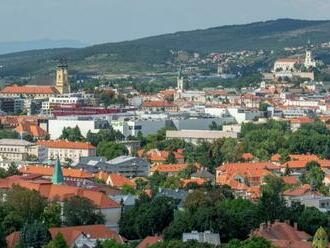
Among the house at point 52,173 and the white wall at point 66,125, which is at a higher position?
the house at point 52,173

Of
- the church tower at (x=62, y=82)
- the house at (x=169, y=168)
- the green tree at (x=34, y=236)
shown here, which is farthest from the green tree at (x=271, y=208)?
the church tower at (x=62, y=82)

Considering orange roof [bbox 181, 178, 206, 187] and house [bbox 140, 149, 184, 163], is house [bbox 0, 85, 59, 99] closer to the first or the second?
house [bbox 140, 149, 184, 163]

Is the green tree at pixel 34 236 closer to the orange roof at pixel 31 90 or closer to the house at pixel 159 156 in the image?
the house at pixel 159 156

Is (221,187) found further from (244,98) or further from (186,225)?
(244,98)

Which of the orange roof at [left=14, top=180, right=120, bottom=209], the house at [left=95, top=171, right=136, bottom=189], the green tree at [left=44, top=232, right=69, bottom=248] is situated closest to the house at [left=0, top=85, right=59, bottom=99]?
the house at [left=95, top=171, right=136, bottom=189]

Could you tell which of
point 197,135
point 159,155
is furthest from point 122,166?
point 197,135

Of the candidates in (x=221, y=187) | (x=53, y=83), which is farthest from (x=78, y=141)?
(x=53, y=83)
